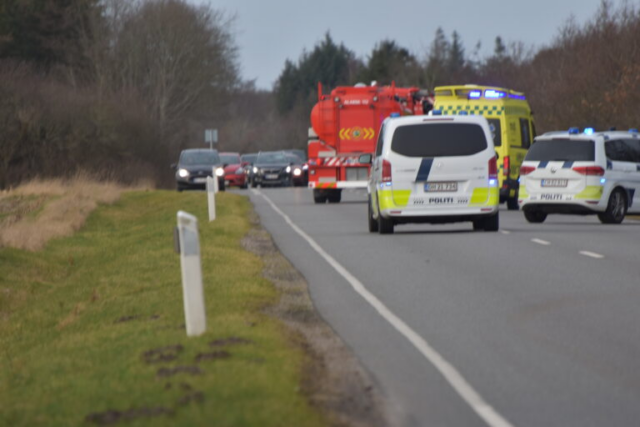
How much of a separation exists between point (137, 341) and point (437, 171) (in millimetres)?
11605

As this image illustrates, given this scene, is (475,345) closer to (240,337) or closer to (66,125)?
(240,337)

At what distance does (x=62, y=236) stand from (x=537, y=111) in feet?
118

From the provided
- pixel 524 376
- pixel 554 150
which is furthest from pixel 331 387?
pixel 554 150

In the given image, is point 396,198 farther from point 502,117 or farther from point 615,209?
point 502,117

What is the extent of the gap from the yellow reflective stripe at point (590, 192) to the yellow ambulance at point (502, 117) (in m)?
6.60

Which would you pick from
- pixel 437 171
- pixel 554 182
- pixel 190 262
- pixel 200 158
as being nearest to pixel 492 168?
pixel 437 171

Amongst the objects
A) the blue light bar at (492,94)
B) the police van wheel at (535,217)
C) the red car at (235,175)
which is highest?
the blue light bar at (492,94)

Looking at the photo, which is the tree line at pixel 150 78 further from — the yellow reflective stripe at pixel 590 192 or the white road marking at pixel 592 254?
the white road marking at pixel 592 254

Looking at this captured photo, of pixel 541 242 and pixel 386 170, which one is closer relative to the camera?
pixel 541 242

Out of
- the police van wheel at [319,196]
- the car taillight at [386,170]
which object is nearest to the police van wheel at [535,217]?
the car taillight at [386,170]

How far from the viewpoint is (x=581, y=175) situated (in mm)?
25500

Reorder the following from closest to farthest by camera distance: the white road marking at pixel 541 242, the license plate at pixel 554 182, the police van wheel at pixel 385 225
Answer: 1. the white road marking at pixel 541 242
2. the police van wheel at pixel 385 225
3. the license plate at pixel 554 182

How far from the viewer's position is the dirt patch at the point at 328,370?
7805 millimetres

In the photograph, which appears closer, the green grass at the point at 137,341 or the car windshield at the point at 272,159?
the green grass at the point at 137,341
